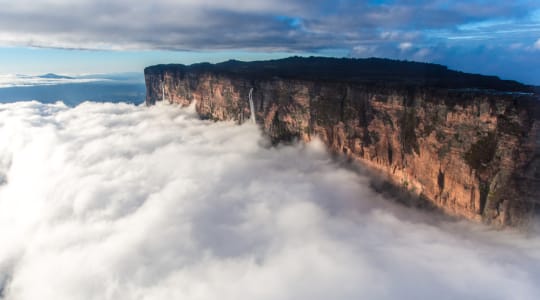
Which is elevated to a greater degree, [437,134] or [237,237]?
[437,134]

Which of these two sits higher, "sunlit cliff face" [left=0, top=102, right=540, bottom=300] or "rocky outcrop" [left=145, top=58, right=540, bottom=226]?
"rocky outcrop" [left=145, top=58, right=540, bottom=226]

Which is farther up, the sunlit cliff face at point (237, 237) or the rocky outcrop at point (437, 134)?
the rocky outcrop at point (437, 134)

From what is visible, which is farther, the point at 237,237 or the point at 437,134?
the point at 237,237

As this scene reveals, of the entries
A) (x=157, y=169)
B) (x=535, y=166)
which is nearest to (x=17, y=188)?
(x=157, y=169)
